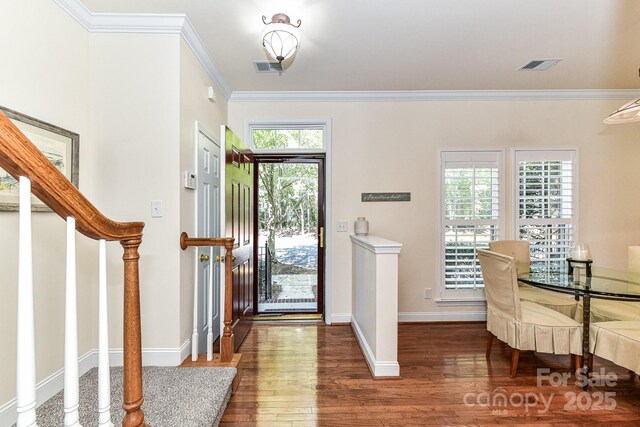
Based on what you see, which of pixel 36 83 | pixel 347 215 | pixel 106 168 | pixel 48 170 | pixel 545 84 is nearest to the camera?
pixel 48 170

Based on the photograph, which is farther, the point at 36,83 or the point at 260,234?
the point at 260,234

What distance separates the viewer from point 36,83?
1.85 metres

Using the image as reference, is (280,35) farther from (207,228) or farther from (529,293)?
(529,293)

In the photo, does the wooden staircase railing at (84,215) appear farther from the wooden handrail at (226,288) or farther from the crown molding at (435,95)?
the crown molding at (435,95)

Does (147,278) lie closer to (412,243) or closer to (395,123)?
(412,243)

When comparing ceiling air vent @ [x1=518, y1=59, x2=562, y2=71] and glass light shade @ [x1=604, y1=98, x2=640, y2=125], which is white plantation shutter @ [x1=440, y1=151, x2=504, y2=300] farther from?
glass light shade @ [x1=604, y1=98, x2=640, y2=125]

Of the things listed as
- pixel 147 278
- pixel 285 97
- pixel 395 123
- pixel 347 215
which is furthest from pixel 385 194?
pixel 147 278

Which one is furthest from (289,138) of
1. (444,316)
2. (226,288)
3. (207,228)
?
(444,316)

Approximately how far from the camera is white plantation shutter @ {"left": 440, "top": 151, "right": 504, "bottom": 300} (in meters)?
3.79

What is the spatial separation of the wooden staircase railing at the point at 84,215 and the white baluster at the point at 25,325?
0.02m

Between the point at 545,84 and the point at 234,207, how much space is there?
3655 millimetres

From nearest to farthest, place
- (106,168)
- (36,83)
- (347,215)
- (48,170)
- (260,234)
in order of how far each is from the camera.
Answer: (48,170)
(36,83)
(106,168)
(347,215)
(260,234)

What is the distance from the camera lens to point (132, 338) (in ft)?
3.71

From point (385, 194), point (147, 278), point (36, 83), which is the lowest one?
point (147, 278)
